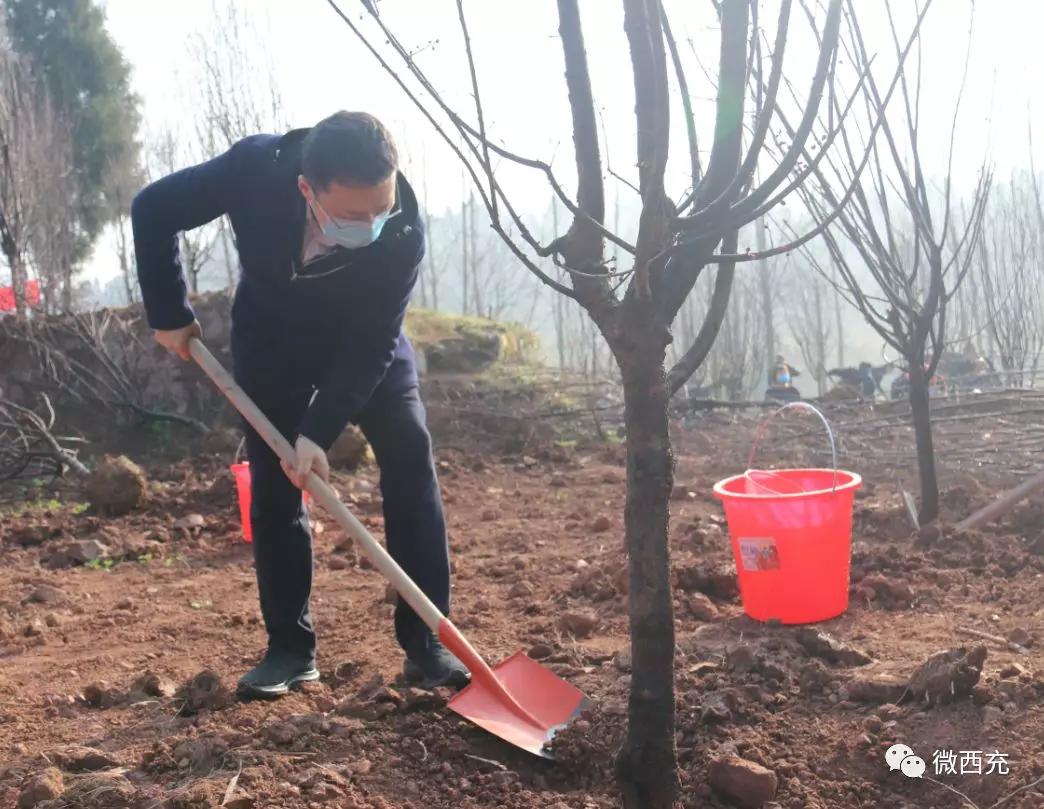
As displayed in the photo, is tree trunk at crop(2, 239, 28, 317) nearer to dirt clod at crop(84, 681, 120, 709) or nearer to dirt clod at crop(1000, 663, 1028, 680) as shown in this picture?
dirt clod at crop(84, 681, 120, 709)

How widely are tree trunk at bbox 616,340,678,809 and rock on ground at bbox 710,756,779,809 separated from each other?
0.10 metres

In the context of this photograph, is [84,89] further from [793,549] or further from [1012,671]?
[1012,671]

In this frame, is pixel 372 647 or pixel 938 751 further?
pixel 372 647

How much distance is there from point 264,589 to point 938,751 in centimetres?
167

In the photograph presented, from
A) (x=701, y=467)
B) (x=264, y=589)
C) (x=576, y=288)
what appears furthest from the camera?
(x=701, y=467)

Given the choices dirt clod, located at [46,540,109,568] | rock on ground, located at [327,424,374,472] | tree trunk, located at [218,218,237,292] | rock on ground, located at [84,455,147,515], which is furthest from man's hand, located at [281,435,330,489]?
tree trunk, located at [218,218,237,292]

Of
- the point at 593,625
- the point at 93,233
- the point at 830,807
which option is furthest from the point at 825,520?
the point at 93,233

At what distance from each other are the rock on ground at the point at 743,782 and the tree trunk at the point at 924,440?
7.37 ft

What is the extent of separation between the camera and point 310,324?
2383 millimetres

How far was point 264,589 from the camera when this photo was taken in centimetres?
256

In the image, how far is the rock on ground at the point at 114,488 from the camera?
5445 millimetres

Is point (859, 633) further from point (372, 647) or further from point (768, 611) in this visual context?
point (372, 647)

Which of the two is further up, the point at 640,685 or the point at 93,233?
the point at 93,233

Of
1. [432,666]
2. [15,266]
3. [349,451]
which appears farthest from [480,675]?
[15,266]
